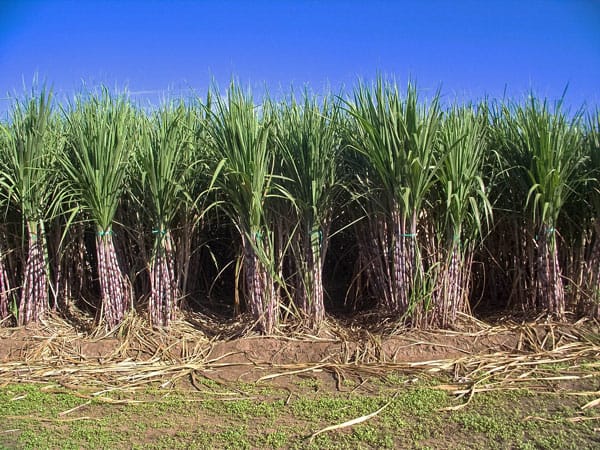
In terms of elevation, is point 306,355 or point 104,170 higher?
point 104,170

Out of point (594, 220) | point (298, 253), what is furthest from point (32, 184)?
point (594, 220)

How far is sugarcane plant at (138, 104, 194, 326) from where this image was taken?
12.4ft

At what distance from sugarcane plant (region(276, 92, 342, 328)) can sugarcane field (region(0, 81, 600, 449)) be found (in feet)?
0.06

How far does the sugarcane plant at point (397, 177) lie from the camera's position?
11.6 ft

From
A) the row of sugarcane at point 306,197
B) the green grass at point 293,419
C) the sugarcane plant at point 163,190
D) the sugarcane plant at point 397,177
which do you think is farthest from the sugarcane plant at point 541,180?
the sugarcane plant at point 163,190

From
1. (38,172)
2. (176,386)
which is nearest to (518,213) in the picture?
(176,386)

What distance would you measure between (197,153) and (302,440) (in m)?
2.47

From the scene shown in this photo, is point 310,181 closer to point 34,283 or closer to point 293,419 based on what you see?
point 293,419

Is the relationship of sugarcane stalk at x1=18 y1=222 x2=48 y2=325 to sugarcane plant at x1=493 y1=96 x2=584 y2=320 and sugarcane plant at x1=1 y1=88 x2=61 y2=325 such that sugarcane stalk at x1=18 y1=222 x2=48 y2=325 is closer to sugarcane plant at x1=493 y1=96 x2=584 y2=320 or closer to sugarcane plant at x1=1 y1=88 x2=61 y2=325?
sugarcane plant at x1=1 y1=88 x2=61 y2=325

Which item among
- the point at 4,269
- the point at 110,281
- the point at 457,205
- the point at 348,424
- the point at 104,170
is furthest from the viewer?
the point at 4,269

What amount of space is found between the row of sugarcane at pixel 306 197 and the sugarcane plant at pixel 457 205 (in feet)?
0.05

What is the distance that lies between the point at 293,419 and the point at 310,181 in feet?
5.49

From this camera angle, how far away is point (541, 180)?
12.3ft

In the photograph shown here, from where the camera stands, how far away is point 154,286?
13.0 ft
